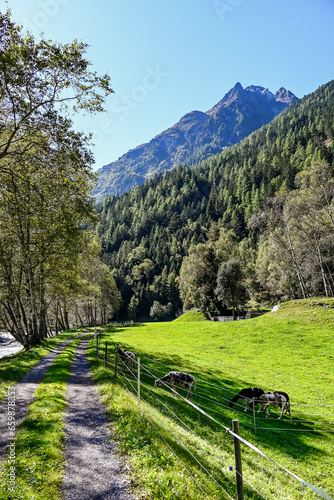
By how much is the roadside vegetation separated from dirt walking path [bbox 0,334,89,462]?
34 centimetres

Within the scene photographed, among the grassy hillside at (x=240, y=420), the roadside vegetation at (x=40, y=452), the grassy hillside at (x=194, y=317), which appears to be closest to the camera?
the roadside vegetation at (x=40, y=452)

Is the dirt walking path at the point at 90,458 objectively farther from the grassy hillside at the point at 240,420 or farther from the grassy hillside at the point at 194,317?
the grassy hillside at the point at 194,317

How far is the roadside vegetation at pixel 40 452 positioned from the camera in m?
5.89

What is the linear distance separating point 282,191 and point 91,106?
39047 mm

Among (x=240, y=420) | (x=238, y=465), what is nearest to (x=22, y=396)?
(x=240, y=420)

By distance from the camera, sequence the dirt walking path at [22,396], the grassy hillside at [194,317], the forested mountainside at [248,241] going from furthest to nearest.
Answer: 1. the grassy hillside at [194,317]
2. the forested mountainside at [248,241]
3. the dirt walking path at [22,396]

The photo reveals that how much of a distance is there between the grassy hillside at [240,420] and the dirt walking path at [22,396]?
3405mm

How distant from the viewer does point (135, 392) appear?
13469 millimetres

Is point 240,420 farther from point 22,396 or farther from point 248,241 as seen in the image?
point 248,241

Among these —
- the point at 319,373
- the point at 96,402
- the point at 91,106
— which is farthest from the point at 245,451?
the point at 91,106

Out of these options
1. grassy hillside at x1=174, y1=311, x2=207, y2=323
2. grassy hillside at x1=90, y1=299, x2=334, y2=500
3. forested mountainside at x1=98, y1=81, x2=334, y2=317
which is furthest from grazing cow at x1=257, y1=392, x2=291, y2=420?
grassy hillside at x1=174, y1=311, x2=207, y2=323

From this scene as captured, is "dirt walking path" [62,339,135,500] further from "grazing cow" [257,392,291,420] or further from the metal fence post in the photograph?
"grazing cow" [257,392,291,420]

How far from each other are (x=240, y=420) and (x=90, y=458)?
912cm

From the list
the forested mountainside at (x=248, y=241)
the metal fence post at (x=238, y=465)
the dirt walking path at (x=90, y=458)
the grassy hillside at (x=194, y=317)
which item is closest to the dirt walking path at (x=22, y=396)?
the dirt walking path at (x=90, y=458)
